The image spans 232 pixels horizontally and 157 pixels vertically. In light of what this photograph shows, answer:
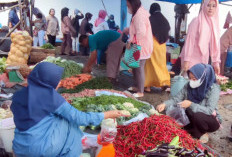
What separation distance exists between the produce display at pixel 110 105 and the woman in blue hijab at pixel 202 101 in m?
0.49

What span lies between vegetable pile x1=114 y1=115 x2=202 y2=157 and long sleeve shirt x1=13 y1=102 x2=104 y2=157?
67 cm

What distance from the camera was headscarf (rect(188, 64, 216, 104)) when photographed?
3.08 m

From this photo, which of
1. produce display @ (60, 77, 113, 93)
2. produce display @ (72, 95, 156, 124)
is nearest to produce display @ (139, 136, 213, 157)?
produce display @ (72, 95, 156, 124)

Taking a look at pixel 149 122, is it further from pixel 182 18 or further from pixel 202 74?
pixel 182 18

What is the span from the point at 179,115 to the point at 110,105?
942 millimetres

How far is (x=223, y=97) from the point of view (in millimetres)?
5688

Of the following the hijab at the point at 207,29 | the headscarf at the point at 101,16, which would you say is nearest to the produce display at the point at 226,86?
the hijab at the point at 207,29

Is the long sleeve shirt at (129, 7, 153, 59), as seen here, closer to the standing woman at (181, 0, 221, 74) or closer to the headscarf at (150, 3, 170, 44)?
the headscarf at (150, 3, 170, 44)

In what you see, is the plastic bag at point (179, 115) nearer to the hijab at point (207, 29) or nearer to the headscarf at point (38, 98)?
the hijab at point (207, 29)

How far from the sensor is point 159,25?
5.32 meters

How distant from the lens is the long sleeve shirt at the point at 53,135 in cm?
204

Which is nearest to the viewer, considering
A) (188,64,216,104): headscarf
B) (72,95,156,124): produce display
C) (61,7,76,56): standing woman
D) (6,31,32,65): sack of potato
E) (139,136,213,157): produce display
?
(139,136,213,157): produce display

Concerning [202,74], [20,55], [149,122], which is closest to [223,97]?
[202,74]

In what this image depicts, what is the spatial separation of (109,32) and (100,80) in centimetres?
134
